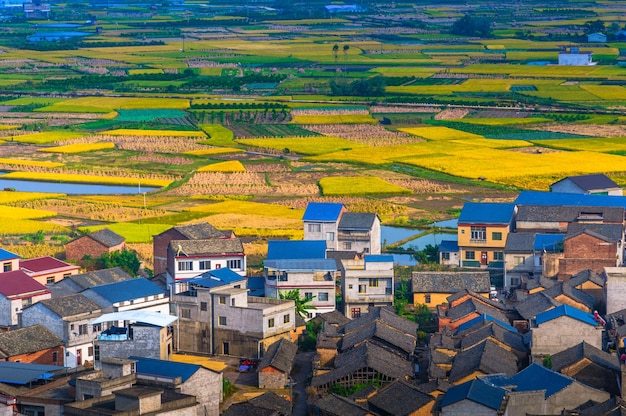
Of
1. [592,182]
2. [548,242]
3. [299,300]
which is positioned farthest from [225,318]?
[592,182]

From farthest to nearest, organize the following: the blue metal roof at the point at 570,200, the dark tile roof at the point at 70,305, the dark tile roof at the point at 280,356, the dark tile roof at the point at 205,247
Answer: the blue metal roof at the point at 570,200
the dark tile roof at the point at 205,247
the dark tile roof at the point at 70,305
the dark tile roof at the point at 280,356

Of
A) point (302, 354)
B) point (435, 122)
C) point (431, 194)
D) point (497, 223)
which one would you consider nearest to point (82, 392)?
point (302, 354)

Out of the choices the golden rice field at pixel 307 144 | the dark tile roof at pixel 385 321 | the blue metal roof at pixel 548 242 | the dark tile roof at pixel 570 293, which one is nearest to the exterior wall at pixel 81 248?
the dark tile roof at pixel 385 321

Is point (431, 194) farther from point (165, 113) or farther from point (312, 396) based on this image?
point (165, 113)

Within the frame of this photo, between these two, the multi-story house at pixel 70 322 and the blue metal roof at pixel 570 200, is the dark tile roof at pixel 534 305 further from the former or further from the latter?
the multi-story house at pixel 70 322

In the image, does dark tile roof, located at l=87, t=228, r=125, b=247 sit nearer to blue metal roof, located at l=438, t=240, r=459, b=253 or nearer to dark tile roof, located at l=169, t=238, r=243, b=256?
dark tile roof, located at l=169, t=238, r=243, b=256

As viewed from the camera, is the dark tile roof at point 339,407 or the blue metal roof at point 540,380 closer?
the blue metal roof at point 540,380

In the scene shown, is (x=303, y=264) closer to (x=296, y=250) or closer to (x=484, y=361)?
(x=296, y=250)
